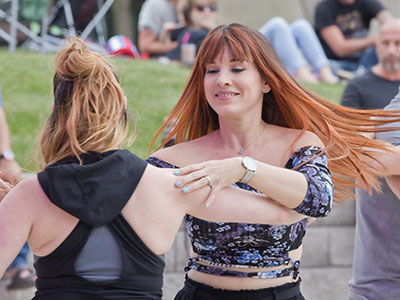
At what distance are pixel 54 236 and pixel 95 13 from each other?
790cm

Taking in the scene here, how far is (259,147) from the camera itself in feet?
9.21

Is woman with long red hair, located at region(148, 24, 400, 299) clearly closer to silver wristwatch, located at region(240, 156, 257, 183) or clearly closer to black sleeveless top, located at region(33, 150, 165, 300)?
silver wristwatch, located at region(240, 156, 257, 183)

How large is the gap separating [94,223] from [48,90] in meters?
4.95

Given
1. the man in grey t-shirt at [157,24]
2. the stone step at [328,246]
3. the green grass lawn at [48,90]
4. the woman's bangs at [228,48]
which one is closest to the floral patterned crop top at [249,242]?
the woman's bangs at [228,48]

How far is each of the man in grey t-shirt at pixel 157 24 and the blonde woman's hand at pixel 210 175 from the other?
5952mm

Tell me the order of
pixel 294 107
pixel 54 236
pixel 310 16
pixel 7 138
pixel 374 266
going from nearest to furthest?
pixel 54 236 < pixel 294 107 < pixel 374 266 < pixel 7 138 < pixel 310 16

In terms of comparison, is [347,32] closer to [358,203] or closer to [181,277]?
[181,277]

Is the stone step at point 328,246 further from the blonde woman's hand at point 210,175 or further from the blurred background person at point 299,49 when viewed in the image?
the blonde woman's hand at point 210,175

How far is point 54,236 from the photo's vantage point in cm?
191

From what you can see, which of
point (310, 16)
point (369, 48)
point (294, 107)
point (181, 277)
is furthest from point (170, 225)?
point (310, 16)

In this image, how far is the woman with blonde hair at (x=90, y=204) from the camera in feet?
6.24

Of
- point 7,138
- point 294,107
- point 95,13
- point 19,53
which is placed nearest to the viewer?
point 294,107

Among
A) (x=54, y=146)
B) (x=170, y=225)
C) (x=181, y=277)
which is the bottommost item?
(x=181, y=277)

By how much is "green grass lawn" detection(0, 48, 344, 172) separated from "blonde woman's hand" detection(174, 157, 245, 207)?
330 cm
